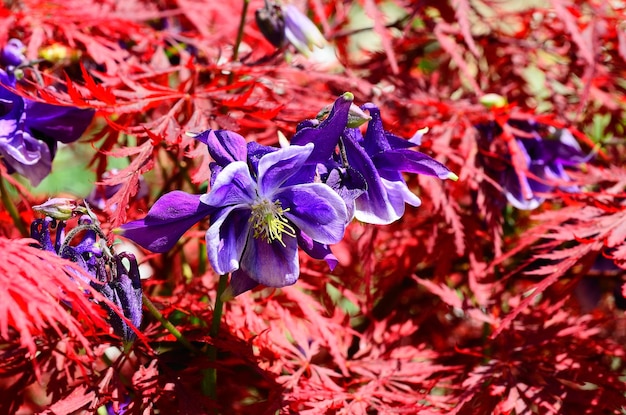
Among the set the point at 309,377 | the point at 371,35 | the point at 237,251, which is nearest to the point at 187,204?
the point at 237,251

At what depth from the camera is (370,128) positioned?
72cm

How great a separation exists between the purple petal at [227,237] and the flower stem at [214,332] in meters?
0.05

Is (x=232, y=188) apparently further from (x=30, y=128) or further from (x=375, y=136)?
(x=30, y=128)

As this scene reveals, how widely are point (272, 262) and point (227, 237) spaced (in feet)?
0.15

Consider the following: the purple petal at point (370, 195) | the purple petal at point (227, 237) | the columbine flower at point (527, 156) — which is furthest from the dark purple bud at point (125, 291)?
the columbine flower at point (527, 156)

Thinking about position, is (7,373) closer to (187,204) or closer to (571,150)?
(187,204)

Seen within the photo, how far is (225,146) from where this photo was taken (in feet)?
2.17

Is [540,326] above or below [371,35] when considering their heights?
above

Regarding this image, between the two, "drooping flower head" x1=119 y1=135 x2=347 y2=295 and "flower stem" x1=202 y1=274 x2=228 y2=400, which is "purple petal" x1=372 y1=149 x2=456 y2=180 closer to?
"drooping flower head" x1=119 y1=135 x2=347 y2=295

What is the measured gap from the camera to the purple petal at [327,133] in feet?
2.13

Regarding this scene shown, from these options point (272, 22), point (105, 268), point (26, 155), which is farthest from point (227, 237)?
point (272, 22)

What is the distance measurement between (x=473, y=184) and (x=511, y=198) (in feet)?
0.29

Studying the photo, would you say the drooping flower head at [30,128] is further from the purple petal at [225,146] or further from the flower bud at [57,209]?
the purple petal at [225,146]

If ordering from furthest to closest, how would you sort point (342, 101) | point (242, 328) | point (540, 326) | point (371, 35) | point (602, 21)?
point (371, 35)
point (602, 21)
point (540, 326)
point (242, 328)
point (342, 101)
